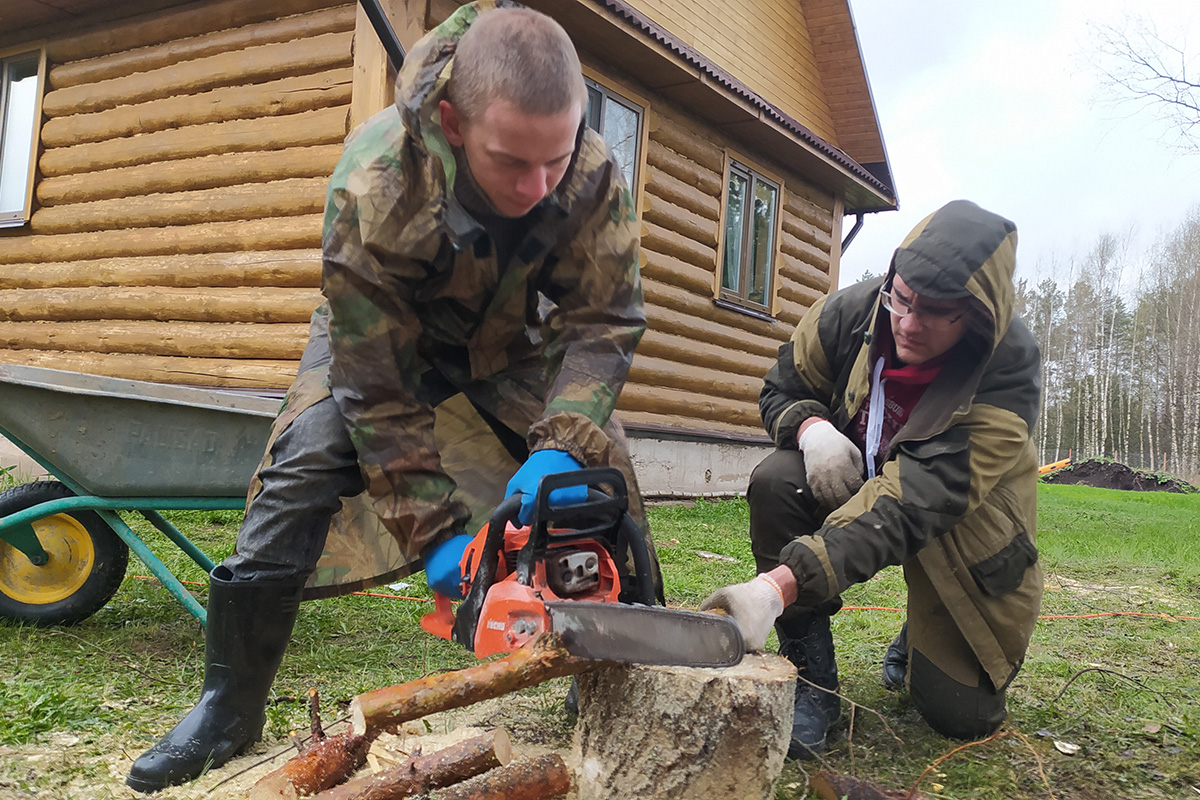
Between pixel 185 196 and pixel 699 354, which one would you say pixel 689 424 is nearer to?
pixel 699 354

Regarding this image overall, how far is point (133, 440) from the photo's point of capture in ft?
8.14

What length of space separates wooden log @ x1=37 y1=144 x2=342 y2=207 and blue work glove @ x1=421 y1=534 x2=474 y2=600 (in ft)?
12.4

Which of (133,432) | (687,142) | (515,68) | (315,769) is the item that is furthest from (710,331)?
(315,769)

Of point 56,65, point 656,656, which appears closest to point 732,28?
point 56,65

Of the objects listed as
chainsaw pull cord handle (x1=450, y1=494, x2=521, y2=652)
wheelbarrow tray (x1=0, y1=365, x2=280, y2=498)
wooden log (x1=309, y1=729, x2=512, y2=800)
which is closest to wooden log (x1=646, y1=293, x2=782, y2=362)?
wheelbarrow tray (x1=0, y1=365, x2=280, y2=498)

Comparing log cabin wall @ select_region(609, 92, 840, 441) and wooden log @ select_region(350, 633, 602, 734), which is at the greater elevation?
log cabin wall @ select_region(609, 92, 840, 441)

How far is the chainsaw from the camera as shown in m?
1.43

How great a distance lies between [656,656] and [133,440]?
1886 millimetres

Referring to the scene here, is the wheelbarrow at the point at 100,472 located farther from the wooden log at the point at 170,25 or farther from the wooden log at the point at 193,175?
the wooden log at the point at 170,25

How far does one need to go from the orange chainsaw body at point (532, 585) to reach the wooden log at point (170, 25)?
4.63 meters

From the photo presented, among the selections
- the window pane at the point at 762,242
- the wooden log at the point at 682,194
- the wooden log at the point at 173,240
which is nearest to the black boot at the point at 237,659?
the wooden log at the point at 173,240

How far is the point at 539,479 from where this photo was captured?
1626 mm

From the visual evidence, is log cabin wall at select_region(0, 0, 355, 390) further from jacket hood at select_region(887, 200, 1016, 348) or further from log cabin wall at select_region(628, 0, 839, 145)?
jacket hood at select_region(887, 200, 1016, 348)

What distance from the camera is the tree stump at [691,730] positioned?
155 cm
